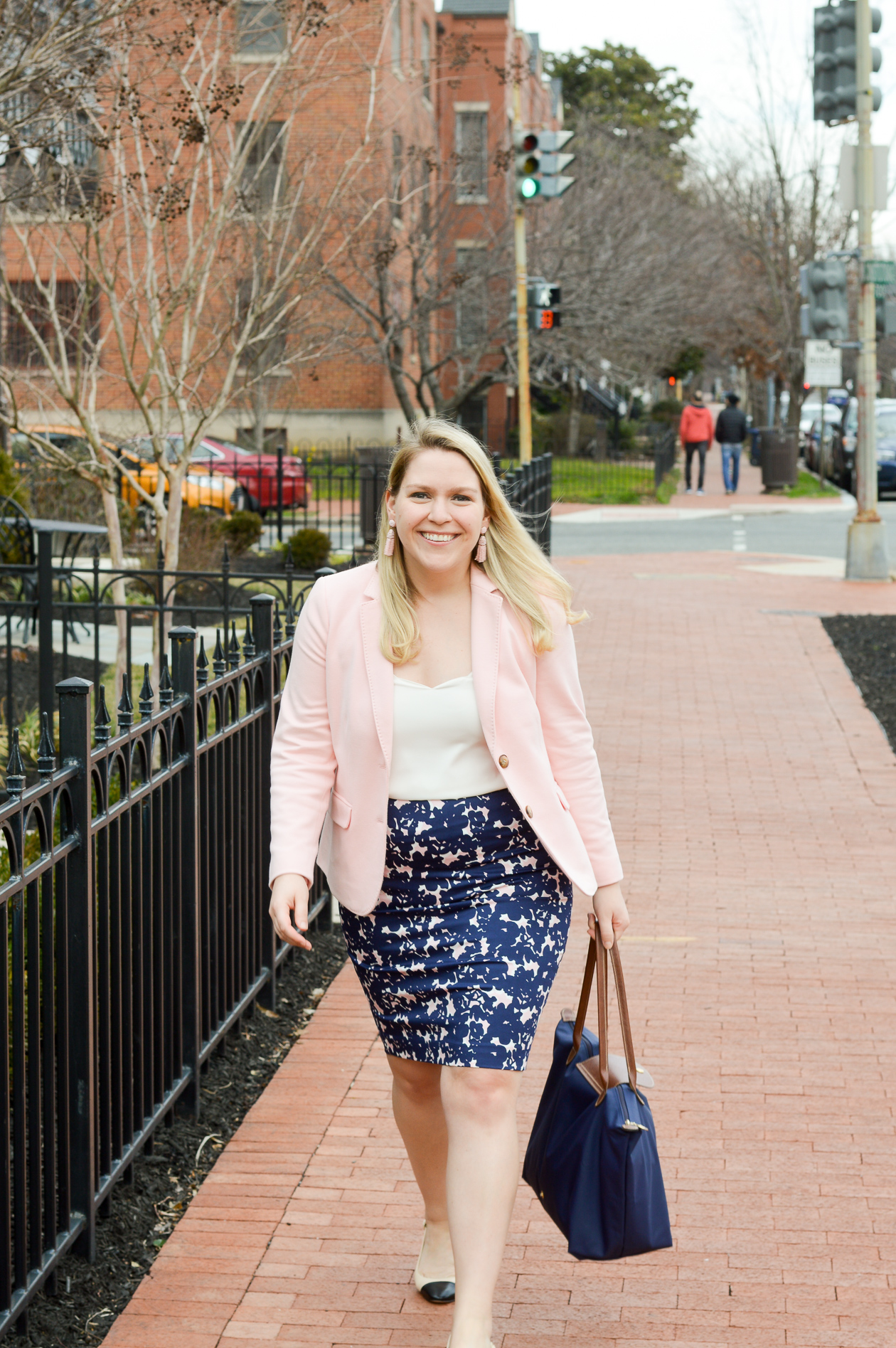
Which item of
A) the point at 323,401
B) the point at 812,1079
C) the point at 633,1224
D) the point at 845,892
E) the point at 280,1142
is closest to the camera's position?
the point at 633,1224

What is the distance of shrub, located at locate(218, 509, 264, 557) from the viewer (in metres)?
17.1

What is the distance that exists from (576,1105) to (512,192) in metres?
27.5

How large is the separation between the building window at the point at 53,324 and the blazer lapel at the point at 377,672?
4854 mm

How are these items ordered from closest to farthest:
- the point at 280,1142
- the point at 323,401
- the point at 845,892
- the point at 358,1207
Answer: the point at 358,1207 < the point at 280,1142 < the point at 845,892 < the point at 323,401

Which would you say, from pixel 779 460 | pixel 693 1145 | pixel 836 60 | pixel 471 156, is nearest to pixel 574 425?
pixel 779 460

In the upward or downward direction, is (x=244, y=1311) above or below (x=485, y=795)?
below

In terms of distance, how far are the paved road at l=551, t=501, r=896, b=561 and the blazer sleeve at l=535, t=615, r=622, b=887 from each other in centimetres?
1735

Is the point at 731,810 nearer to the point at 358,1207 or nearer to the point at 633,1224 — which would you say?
the point at 358,1207

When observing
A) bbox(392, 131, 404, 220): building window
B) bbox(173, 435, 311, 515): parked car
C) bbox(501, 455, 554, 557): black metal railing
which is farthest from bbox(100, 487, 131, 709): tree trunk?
bbox(173, 435, 311, 515): parked car

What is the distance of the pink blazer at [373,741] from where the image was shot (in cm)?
312

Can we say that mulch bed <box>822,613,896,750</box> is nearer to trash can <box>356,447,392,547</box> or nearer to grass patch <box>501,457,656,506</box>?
trash can <box>356,447,392,547</box>

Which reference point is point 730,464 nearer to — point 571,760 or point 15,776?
point 571,760

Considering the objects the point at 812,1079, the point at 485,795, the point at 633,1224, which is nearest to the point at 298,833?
the point at 485,795

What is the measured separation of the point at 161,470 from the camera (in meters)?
8.26
